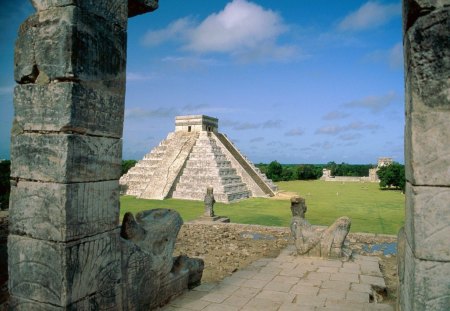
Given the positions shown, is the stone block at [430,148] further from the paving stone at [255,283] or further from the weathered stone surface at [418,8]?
the paving stone at [255,283]

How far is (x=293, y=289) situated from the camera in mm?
5277

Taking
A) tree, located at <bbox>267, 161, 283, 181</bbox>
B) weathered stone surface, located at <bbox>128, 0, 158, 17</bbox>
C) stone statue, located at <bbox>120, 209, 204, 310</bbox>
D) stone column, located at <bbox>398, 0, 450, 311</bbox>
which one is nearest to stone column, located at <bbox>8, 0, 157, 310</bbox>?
stone statue, located at <bbox>120, 209, 204, 310</bbox>

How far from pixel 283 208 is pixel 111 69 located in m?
16.5

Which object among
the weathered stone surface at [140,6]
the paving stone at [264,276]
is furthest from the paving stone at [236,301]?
the weathered stone surface at [140,6]

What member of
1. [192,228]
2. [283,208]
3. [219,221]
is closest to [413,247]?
[192,228]

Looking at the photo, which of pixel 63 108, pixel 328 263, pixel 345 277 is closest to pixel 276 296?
pixel 345 277

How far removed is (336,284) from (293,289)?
825mm

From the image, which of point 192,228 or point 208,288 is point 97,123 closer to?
point 208,288

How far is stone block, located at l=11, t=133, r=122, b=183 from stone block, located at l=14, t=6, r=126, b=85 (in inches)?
23.5

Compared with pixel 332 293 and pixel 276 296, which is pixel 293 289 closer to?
pixel 276 296

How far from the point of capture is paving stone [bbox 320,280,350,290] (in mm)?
5445

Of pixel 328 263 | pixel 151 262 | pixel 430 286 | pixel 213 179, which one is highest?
pixel 213 179

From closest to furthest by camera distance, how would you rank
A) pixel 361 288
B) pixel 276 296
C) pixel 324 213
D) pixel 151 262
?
1. pixel 151 262
2. pixel 276 296
3. pixel 361 288
4. pixel 324 213

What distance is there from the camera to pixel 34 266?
336cm
